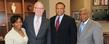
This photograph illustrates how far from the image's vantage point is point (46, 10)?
6.60 metres

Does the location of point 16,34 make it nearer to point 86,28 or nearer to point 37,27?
point 37,27

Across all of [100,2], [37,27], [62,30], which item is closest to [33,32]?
[37,27]

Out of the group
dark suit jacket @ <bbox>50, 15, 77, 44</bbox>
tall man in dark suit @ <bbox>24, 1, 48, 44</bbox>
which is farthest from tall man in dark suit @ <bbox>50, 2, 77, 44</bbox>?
tall man in dark suit @ <bbox>24, 1, 48, 44</bbox>

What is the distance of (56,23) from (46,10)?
2443 millimetres

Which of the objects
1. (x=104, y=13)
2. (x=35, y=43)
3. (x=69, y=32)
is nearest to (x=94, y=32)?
(x=69, y=32)

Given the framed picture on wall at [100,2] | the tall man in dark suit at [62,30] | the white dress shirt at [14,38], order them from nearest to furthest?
the white dress shirt at [14,38] → the tall man in dark suit at [62,30] → the framed picture on wall at [100,2]

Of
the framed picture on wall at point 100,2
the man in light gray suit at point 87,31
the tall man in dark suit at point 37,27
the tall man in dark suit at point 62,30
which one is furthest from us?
the framed picture on wall at point 100,2

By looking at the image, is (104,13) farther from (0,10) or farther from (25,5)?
(0,10)

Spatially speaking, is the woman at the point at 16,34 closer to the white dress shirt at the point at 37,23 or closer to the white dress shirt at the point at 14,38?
the white dress shirt at the point at 14,38

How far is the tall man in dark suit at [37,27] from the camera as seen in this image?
3.73 metres

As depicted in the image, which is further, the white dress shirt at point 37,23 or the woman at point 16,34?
the white dress shirt at point 37,23

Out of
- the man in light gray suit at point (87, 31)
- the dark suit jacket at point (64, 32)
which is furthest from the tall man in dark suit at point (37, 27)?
the man in light gray suit at point (87, 31)

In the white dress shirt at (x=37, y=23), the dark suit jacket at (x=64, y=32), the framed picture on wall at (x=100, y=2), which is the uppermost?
the framed picture on wall at (x=100, y=2)

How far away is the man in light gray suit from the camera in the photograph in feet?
12.9
